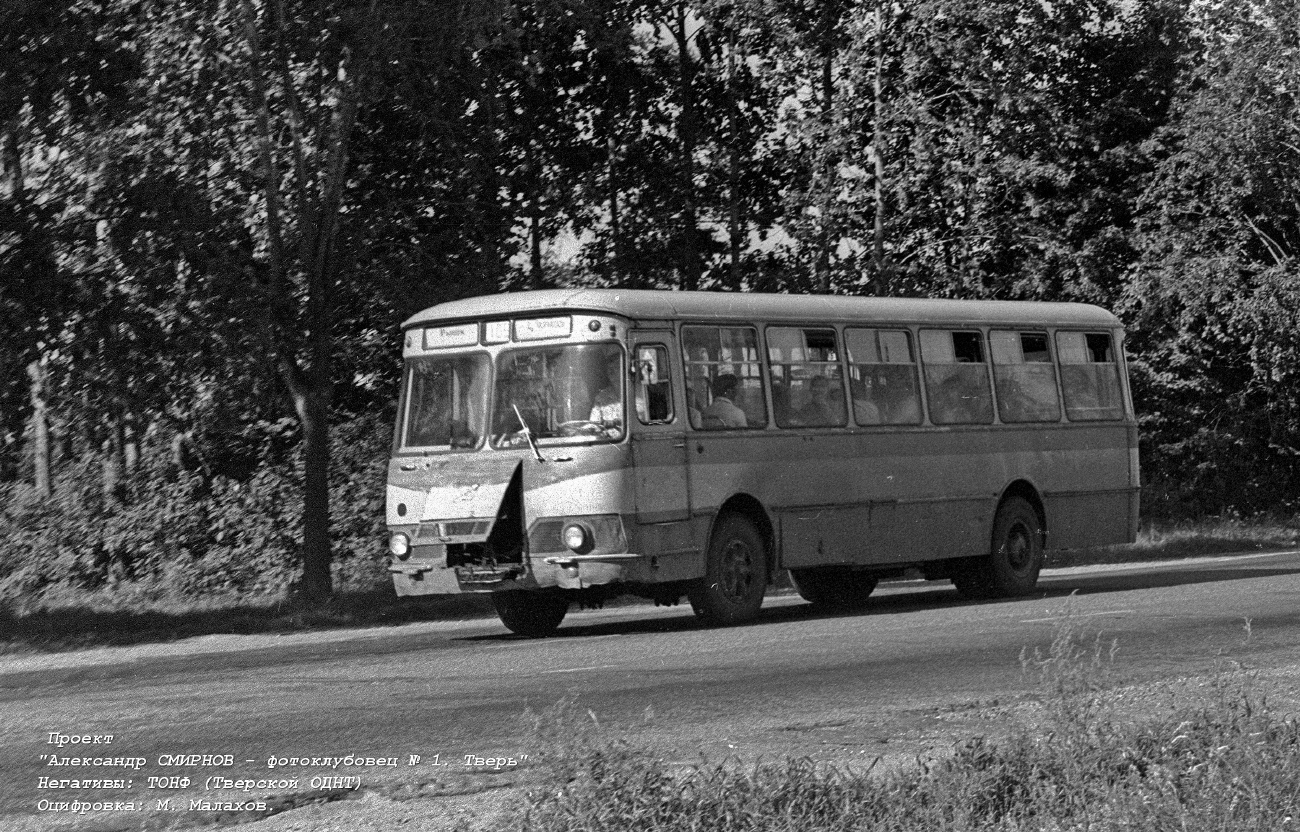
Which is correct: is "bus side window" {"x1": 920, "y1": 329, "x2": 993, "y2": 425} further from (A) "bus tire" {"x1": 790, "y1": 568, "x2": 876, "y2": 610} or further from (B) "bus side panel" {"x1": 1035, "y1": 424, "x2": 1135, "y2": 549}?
(A) "bus tire" {"x1": 790, "y1": 568, "x2": 876, "y2": 610}

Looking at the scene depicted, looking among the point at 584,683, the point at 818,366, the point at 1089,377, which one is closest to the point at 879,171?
the point at 1089,377

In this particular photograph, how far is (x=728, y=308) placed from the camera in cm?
1638

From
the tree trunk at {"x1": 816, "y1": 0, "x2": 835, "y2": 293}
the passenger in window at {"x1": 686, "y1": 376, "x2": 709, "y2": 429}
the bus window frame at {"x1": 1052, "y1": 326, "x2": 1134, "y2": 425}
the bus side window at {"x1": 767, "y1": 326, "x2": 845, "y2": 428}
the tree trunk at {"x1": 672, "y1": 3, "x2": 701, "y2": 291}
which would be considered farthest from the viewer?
the tree trunk at {"x1": 672, "y1": 3, "x2": 701, "y2": 291}

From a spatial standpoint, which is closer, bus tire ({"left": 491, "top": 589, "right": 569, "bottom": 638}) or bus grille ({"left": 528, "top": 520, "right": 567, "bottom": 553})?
bus grille ({"left": 528, "top": 520, "right": 567, "bottom": 553})

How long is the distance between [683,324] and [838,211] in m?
17.7

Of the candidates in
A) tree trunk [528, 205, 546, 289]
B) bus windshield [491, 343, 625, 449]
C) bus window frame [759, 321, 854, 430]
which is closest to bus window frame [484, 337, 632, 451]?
bus windshield [491, 343, 625, 449]

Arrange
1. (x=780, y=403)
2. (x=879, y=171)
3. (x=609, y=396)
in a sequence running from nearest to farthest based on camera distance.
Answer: (x=609, y=396)
(x=780, y=403)
(x=879, y=171)

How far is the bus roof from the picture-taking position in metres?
15.5

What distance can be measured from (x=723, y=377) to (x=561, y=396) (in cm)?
168

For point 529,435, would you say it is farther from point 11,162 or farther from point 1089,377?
point 1089,377

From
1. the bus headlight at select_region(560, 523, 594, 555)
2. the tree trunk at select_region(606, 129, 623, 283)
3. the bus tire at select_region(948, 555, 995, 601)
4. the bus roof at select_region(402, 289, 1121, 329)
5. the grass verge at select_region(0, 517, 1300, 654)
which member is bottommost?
the bus tire at select_region(948, 555, 995, 601)

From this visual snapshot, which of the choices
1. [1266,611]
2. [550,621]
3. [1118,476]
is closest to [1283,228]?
[1118,476]

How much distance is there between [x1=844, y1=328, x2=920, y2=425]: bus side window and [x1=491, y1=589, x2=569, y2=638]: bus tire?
11.8 feet

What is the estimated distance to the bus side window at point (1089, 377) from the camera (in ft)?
66.5
